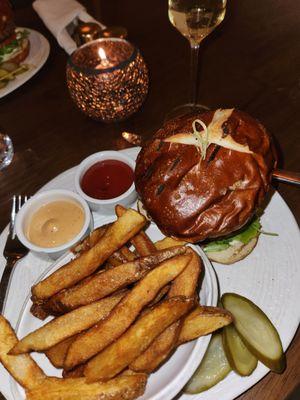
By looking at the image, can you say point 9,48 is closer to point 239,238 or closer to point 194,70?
point 194,70

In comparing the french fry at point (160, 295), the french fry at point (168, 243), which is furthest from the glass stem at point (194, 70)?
the french fry at point (160, 295)

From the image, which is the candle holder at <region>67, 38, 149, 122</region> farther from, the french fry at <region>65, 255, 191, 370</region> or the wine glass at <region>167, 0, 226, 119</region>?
the french fry at <region>65, 255, 191, 370</region>

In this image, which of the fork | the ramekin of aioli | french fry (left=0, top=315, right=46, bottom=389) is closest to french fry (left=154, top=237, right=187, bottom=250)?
the ramekin of aioli

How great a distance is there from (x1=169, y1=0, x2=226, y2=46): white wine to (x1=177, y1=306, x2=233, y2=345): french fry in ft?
6.72

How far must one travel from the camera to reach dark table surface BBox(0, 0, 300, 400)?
2.99 meters

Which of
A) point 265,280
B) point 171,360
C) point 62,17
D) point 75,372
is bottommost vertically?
point 265,280

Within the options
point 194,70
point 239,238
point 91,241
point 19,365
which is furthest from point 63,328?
point 194,70

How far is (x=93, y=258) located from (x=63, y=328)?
0.33 metres

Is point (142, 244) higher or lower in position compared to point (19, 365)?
lower

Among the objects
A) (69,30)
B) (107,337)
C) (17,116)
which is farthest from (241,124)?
(69,30)

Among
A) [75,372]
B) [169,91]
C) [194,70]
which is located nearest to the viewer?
[75,372]

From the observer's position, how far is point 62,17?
3.83m

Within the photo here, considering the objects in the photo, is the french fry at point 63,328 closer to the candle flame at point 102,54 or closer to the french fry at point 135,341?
the french fry at point 135,341

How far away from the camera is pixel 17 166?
3061 mm
